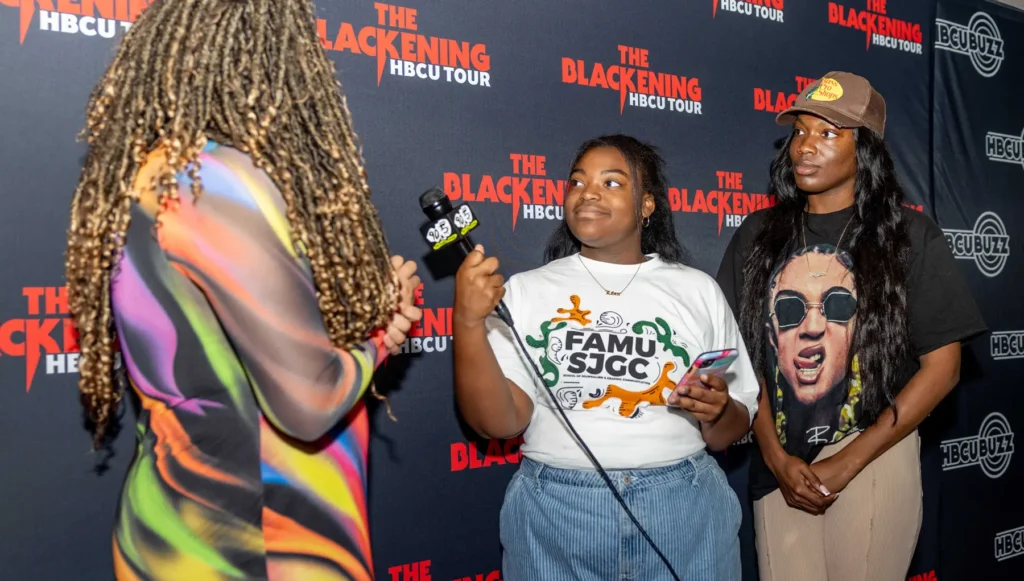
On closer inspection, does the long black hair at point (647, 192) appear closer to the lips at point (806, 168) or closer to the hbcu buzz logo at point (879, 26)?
the lips at point (806, 168)

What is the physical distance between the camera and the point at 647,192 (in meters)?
2.05

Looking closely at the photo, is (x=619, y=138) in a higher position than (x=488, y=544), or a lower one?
higher

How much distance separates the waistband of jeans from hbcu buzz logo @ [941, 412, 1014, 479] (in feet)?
6.73

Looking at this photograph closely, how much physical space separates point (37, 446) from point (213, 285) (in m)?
1.06

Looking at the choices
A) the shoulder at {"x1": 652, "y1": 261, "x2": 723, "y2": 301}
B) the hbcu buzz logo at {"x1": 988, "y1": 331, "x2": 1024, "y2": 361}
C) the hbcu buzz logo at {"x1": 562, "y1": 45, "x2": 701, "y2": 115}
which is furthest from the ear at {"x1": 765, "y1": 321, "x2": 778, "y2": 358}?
the hbcu buzz logo at {"x1": 988, "y1": 331, "x2": 1024, "y2": 361}

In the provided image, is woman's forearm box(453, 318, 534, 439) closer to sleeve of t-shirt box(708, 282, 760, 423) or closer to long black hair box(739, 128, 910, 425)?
sleeve of t-shirt box(708, 282, 760, 423)

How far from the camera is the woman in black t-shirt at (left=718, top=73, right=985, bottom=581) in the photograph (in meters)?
2.08

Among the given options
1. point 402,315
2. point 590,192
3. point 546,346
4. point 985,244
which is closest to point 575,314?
point 546,346

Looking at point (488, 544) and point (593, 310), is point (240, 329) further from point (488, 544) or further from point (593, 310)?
point (488, 544)

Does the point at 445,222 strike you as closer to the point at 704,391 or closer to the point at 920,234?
the point at 704,391

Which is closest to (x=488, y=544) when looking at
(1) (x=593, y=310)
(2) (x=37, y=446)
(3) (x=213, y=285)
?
(1) (x=593, y=310)

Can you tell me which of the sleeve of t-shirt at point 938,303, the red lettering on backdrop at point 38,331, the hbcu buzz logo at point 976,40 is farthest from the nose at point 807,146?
the red lettering on backdrop at point 38,331

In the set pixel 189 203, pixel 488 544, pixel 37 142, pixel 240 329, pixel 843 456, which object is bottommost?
pixel 488 544

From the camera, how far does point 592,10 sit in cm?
257
